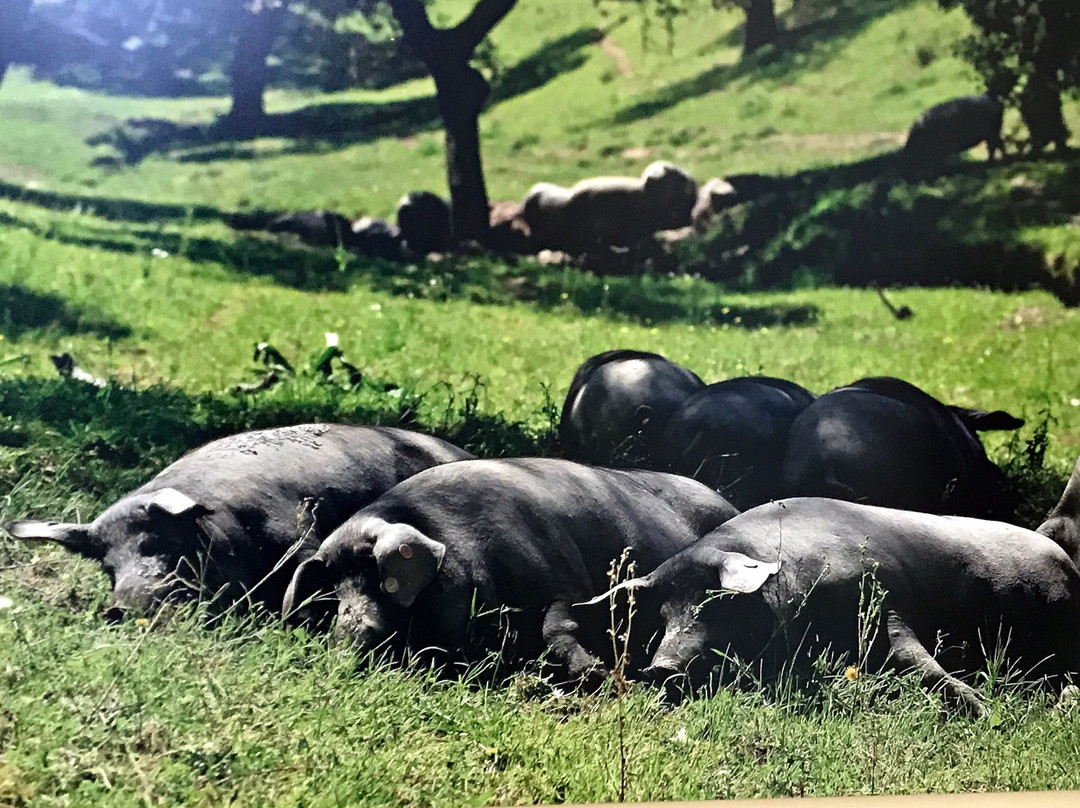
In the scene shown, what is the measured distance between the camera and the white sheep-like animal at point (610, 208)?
5.19 metres

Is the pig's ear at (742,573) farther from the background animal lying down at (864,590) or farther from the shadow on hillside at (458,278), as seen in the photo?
the shadow on hillside at (458,278)

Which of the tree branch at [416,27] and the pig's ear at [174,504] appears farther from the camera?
the tree branch at [416,27]

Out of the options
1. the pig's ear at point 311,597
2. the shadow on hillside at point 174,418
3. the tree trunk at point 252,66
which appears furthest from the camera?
the tree trunk at point 252,66

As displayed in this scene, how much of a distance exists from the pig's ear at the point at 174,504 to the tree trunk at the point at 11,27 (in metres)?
1.71

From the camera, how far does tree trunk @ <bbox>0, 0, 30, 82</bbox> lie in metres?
4.42

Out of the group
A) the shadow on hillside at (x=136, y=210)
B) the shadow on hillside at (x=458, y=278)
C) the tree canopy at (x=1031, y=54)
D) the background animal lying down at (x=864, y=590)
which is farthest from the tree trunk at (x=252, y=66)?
the tree canopy at (x=1031, y=54)

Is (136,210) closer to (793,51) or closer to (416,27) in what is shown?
(416,27)

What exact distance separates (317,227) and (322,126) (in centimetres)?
39

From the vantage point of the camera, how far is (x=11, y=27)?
14.5ft

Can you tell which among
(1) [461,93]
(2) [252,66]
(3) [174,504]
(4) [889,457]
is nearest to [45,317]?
(3) [174,504]

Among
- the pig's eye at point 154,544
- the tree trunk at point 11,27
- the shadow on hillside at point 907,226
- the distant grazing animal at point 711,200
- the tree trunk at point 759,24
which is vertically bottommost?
the pig's eye at point 154,544

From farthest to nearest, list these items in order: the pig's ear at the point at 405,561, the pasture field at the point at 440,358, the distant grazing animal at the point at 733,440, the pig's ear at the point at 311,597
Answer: the distant grazing animal at the point at 733,440
the pig's ear at the point at 311,597
the pig's ear at the point at 405,561
the pasture field at the point at 440,358

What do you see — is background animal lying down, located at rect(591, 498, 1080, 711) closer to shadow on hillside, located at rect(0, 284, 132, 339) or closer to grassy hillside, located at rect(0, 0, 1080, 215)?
grassy hillside, located at rect(0, 0, 1080, 215)

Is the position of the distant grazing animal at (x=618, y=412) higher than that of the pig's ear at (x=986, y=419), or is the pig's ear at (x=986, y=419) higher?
the distant grazing animal at (x=618, y=412)
